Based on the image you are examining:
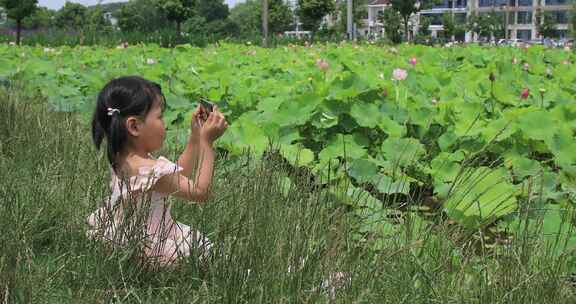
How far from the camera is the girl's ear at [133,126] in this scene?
171 centimetres

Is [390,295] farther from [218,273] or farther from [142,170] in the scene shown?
[142,170]

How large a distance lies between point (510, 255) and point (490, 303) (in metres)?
0.11

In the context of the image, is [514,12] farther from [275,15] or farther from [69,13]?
[69,13]

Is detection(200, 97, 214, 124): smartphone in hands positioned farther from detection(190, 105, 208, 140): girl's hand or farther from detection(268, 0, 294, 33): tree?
detection(268, 0, 294, 33): tree

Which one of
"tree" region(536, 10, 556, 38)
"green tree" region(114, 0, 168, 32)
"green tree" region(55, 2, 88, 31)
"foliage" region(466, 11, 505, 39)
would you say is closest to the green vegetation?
"tree" region(536, 10, 556, 38)

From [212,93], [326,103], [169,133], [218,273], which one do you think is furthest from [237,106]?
[218,273]

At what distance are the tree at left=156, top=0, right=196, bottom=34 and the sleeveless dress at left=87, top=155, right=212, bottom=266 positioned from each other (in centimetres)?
2776

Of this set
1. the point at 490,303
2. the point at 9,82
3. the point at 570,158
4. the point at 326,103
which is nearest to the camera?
the point at 490,303

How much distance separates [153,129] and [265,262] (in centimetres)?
50

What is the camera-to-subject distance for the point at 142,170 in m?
1.71

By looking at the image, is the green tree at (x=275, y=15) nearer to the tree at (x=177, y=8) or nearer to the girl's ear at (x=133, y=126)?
the tree at (x=177, y=8)

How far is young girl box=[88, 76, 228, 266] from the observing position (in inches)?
62.7

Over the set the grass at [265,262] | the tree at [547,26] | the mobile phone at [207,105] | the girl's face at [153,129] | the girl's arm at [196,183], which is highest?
the mobile phone at [207,105]

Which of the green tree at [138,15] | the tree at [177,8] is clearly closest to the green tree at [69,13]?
the green tree at [138,15]
